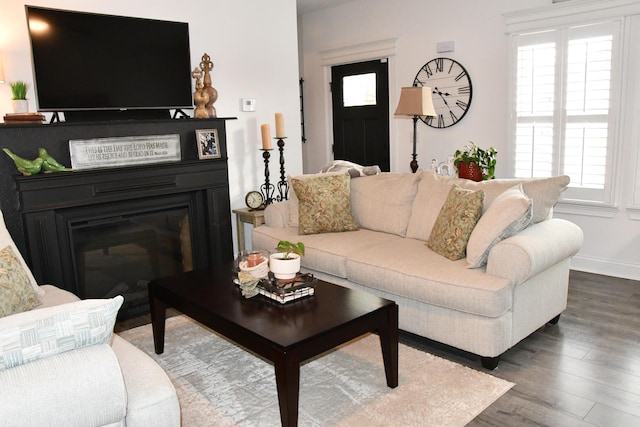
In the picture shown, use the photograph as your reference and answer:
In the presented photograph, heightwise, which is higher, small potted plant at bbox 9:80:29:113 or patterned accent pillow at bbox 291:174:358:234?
small potted plant at bbox 9:80:29:113

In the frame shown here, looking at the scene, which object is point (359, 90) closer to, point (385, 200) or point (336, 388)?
point (385, 200)

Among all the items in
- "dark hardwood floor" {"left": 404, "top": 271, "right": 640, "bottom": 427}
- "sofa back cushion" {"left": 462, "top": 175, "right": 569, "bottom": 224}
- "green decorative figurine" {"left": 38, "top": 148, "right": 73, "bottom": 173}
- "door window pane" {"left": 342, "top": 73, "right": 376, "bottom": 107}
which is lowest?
"dark hardwood floor" {"left": 404, "top": 271, "right": 640, "bottom": 427}

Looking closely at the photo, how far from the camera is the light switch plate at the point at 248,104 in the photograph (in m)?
4.71

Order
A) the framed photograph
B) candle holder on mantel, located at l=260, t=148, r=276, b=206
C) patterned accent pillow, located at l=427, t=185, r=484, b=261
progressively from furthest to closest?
candle holder on mantel, located at l=260, t=148, r=276, b=206
the framed photograph
patterned accent pillow, located at l=427, t=185, r=484, b=261

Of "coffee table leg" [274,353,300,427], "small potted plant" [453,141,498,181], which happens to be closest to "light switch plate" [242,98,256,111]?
"small potted plant" [453,141,498,181]

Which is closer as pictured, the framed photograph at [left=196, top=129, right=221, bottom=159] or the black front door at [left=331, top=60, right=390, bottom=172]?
the framed photograph at [left=196, top=129, right=221, bottom=159]

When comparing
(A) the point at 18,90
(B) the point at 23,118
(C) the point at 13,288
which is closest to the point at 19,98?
(A) the point at 18,90

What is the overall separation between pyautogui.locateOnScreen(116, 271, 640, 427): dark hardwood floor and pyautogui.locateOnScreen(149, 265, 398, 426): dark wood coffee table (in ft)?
1.97

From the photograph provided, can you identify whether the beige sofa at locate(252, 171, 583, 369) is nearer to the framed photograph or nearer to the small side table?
the small side table

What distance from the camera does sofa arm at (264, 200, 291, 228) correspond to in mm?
4203

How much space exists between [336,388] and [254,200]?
2274mm

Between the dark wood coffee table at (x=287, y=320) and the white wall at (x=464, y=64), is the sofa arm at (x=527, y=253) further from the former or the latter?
Result: the white wall at (x=464, y=64)

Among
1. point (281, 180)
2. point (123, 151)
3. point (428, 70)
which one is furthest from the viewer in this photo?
point (428, 70)

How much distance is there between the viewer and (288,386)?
213 cm
